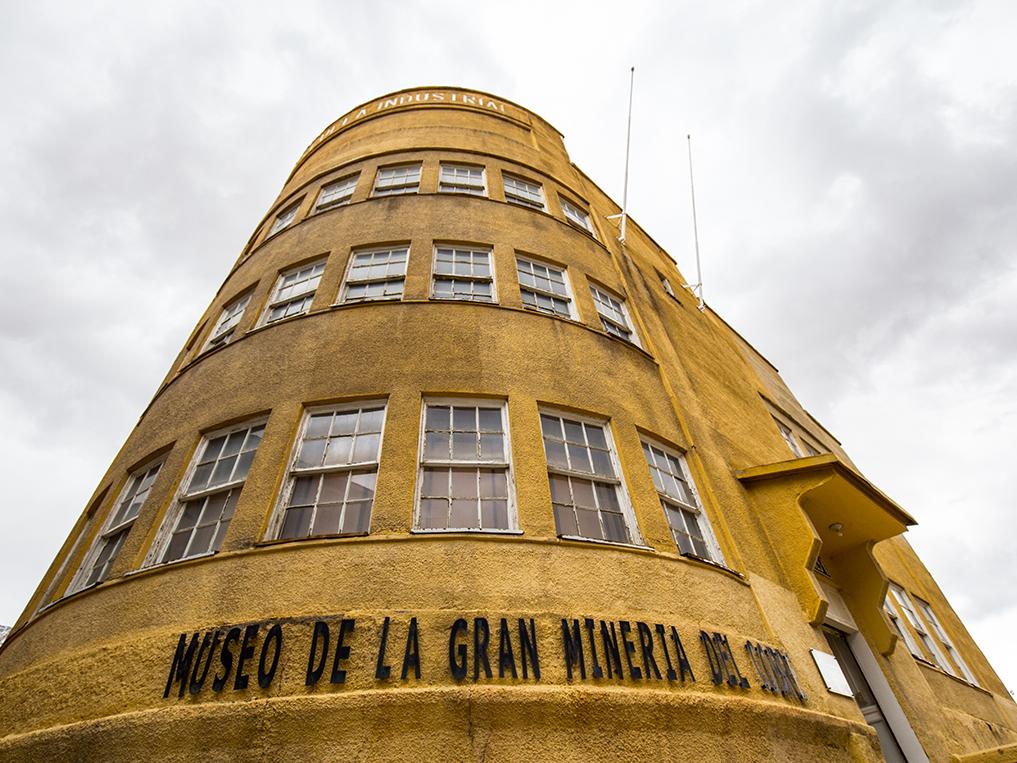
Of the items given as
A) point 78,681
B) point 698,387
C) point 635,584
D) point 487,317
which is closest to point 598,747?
point 635,584

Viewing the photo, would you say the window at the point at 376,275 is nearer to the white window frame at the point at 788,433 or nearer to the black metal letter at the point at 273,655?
the black metal letter at the point at 273,655

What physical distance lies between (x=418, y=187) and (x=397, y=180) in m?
0.91

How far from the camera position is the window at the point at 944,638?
12.7 m

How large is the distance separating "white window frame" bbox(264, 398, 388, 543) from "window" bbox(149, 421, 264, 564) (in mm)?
581

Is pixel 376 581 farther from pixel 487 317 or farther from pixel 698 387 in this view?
pixel 698 387

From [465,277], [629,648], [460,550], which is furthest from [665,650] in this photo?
[465,277]

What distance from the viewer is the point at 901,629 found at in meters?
11.7

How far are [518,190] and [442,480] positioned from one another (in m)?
9.31

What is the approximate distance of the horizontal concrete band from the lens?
450 centimetres

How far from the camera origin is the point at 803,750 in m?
5.73

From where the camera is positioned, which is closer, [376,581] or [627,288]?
[376,581]

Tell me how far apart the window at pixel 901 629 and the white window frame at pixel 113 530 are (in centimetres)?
1288

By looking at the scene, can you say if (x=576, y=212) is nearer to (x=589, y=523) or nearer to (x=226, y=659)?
(x=589, y=523)

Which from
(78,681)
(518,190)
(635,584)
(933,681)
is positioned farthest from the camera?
(518,190)
